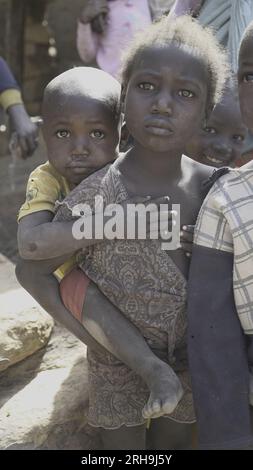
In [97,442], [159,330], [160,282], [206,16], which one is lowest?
[97,442]

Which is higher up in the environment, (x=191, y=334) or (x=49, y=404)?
(x=191, y=334)

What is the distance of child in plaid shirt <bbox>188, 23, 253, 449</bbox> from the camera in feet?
6.13

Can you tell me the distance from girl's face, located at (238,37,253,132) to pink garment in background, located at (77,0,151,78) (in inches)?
69.8

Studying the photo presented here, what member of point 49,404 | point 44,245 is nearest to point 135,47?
point 44,245

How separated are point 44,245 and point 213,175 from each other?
1.71 ft

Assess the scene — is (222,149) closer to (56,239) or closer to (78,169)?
(78,169)

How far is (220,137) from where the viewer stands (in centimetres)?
261

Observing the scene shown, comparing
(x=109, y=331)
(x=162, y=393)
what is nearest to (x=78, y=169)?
(x=109, y=331)

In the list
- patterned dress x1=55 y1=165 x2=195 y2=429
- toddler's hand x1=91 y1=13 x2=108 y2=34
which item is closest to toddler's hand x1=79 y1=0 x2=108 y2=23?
toddler's hand x1=91 y1=13 x2=108 y2=34

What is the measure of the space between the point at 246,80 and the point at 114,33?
6.60ft

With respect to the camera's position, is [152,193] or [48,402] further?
[48,402]

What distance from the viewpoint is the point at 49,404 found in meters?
2.43

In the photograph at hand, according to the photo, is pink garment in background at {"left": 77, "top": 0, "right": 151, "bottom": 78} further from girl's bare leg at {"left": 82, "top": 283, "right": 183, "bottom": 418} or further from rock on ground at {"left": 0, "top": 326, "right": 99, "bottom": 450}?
girl's bare leg at {"left": 82, "top": 283, "right": 183, "bottom": 418}

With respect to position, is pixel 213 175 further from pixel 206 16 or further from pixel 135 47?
pixel 206 16
